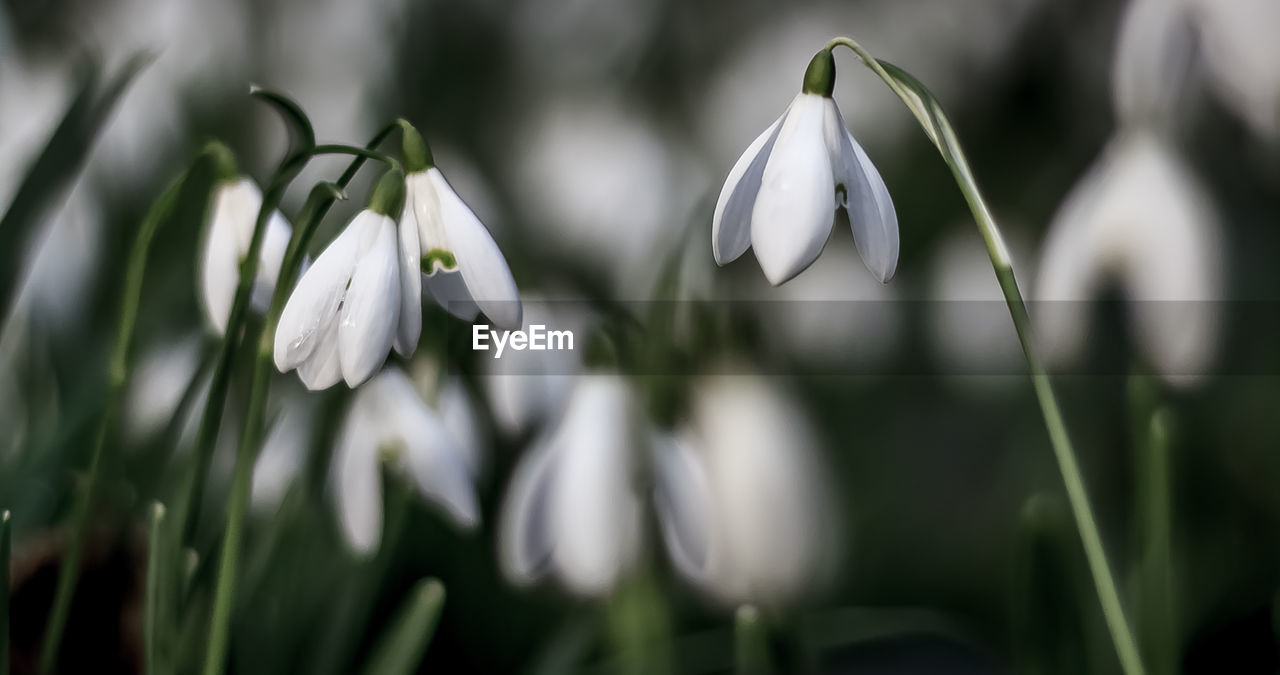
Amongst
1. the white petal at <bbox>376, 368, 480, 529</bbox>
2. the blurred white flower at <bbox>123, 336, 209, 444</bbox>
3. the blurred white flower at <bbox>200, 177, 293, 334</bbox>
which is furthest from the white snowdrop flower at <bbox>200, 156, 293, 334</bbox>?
the blurred white flower at <bbox>123, 336, 209, 444</bbox>

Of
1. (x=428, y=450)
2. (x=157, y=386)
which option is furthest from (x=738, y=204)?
(x=157, y=386)

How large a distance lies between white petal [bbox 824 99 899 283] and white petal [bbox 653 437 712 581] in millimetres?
205

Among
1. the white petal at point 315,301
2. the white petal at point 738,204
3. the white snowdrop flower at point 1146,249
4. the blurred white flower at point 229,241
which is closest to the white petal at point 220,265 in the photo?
the blurred white flower at point 229,241

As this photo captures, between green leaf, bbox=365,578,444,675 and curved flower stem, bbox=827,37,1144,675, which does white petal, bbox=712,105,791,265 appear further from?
green leaf, bbox=365,578,444,675

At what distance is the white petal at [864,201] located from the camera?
36 centimetres

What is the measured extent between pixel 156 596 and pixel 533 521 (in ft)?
0.66

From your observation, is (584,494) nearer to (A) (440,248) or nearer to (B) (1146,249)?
(A) (440,248)

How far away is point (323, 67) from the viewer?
161 cm

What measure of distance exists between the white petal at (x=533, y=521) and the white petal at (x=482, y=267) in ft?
0.69

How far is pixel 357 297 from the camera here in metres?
0.35

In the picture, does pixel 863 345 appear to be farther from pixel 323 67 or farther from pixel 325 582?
pixel 323 67

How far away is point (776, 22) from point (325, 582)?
124 cm

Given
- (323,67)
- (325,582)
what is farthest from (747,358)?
(323,67)

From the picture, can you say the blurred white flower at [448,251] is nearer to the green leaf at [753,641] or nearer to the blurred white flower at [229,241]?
the blurred white flower at [229,241]
